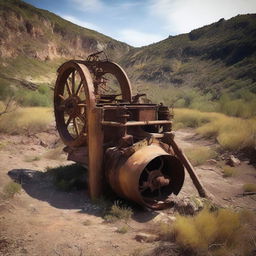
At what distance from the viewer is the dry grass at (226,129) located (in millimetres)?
9617

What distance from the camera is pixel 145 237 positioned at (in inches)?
156

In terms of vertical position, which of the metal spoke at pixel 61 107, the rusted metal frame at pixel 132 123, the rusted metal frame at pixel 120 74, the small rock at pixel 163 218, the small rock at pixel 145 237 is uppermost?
the rusted metal frame at pixel 120 74

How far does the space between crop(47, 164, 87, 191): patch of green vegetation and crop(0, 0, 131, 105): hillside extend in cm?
2156

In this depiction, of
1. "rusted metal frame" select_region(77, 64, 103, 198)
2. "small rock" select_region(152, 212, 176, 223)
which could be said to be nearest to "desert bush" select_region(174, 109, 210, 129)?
"rusted metal frame" select_region(77, 64, 103, 198)

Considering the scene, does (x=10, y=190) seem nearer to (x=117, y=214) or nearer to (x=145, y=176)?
(x=117, y=214)

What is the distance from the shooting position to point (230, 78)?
3105 cm

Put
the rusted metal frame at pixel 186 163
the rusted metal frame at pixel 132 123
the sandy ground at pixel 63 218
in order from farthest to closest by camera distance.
Result: 1. the rusted metal frame at pixel 186 163
2. the rusted metal frame at pixel 132 123
3. the sandy ground at pixel 63 218

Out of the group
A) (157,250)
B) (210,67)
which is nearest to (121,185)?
(157,250)

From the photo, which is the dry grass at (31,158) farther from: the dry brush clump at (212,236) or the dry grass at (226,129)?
the dry grass at (226,129)

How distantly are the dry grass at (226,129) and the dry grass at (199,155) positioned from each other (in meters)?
0.85

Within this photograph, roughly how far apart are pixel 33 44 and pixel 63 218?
4776 centimetres

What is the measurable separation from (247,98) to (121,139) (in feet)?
54.7

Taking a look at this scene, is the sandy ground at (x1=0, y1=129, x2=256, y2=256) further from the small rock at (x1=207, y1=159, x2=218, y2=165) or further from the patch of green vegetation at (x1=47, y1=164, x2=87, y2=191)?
the small rock at (x1=207, y1=159, x2=218, y2=165)

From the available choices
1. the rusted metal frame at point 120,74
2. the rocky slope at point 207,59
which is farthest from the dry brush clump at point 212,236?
the rocky slope at point 207,59
